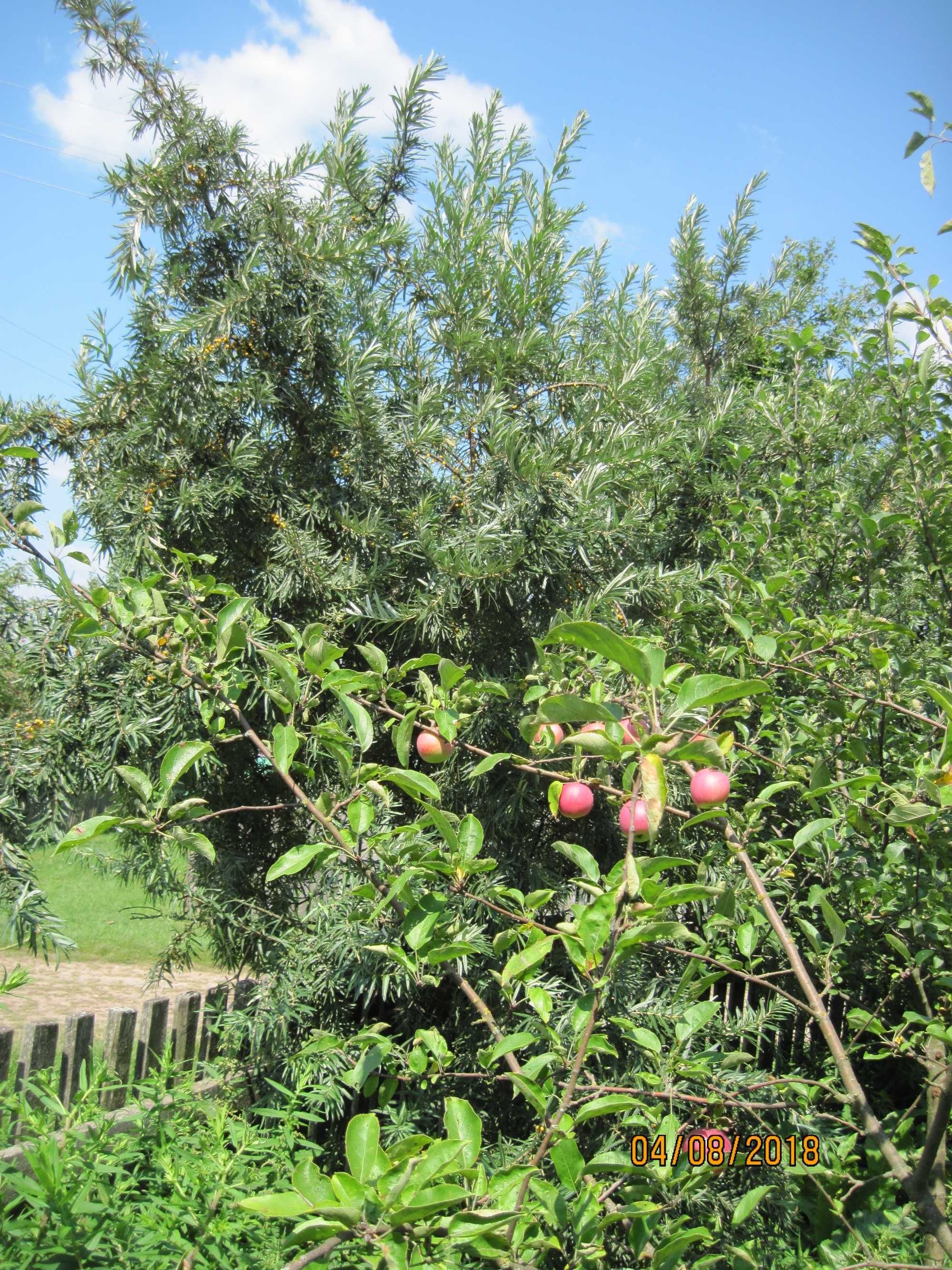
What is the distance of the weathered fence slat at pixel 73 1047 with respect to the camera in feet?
9.46

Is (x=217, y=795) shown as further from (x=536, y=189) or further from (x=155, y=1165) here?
(x=536, y=189)

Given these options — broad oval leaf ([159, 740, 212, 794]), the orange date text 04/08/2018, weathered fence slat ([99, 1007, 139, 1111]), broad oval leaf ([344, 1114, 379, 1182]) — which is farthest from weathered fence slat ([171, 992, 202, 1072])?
broad oval leaf ([344, 1114, 379, 1182])

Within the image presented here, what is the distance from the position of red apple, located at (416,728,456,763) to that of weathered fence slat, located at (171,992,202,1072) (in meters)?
2.29

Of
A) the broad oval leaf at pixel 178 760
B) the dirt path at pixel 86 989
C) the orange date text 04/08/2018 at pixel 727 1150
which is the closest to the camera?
the broad oval leaf at pixel 178 760

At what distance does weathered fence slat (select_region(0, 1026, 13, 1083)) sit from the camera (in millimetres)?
2693

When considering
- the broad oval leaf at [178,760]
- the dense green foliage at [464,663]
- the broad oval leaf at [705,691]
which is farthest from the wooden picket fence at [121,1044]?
the broad oval leaf at [705,691]

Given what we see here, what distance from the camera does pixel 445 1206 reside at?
744mm

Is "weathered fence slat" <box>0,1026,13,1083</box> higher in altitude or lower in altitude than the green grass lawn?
higher

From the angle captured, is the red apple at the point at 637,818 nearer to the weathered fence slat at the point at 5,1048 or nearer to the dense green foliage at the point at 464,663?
the dense green foliage at the point at 464,663

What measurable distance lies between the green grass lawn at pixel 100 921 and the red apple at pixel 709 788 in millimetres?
5219

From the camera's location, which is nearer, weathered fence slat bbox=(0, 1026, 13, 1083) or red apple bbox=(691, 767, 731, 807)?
red apple bbox=(691, 767, 731, 807)

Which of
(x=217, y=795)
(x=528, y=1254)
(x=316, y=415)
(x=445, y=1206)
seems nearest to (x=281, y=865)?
(x=445, y=1206)

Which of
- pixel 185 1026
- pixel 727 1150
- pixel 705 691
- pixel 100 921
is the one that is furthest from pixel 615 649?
pixel 100 921

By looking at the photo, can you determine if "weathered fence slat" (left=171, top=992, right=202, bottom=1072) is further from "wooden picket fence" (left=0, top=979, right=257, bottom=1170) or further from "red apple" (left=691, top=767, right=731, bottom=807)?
"red apple" (left=691, top=767, right=731, bottom=807)
